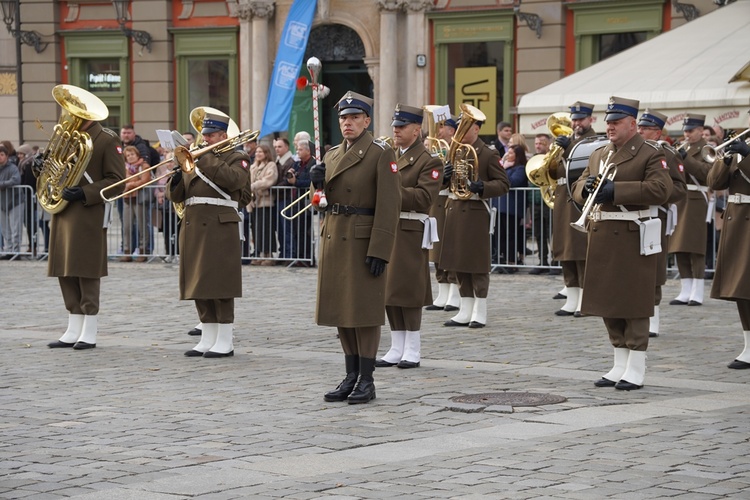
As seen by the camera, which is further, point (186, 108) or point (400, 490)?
point (186, 108)

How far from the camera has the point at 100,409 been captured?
9.41m

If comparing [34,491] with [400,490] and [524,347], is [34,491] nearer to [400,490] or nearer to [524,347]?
[400,490]

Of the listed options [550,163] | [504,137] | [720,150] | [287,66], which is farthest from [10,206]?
[720,150]

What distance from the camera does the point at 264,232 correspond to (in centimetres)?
2092

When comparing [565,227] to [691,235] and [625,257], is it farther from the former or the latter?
[625,257]

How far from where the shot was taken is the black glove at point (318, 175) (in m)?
9.70

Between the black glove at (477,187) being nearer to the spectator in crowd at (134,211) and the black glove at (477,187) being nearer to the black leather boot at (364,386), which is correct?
the black leather boot at (364,386)

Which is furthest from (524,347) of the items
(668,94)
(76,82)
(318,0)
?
(76,82)

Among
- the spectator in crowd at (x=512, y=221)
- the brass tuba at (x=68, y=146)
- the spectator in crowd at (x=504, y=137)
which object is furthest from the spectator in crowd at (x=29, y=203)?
the brass tuba at (x=68, y=146)

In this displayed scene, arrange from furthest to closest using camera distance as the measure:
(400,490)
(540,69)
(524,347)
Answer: (540,69) < (524,347) < (400,490)

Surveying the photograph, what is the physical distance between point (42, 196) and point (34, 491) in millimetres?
6299

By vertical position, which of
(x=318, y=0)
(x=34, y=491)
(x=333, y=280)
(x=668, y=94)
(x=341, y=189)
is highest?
(x=318, y=0)

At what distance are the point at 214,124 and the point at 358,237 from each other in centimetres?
286

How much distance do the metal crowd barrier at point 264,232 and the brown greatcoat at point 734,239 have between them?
6.75 meters
